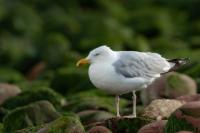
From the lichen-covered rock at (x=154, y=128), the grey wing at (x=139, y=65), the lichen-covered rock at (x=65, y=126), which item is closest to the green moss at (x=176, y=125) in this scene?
the lichen-covered rock at (x=154, y=128)

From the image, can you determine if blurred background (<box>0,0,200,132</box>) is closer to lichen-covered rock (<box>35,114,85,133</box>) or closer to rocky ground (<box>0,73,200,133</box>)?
rocky ground (<box>0,73,200,133</box>)

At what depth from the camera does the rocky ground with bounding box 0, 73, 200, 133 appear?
9.15 m

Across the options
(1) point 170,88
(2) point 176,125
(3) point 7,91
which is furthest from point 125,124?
(3) point 7,91

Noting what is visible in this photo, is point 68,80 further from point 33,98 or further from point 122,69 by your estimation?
point 122,69

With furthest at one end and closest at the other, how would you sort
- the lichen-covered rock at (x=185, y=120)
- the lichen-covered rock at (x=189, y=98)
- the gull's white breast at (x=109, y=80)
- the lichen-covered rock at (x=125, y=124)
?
the lichen-covered rock at (x=189, y=98), the gull's white breast at (x=109, y=80), the lichen-covered rock at (x=125, y=124), the lichen-covered rock at (x=185, y=120)

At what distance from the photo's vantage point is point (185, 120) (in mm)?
9062

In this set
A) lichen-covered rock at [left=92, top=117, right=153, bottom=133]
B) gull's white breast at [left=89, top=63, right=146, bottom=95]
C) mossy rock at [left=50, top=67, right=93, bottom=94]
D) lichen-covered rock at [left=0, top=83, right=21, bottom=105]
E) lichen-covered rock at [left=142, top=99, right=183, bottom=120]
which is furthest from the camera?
mossy rock at [left=50, top=67, right=93, bottom=94]

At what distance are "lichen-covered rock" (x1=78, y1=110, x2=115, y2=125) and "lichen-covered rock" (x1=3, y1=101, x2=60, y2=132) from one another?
408mm

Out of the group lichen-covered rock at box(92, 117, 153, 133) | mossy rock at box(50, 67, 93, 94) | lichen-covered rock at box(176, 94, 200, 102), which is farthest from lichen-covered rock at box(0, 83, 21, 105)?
lichen-covered rock at box(92, 117, 153, 133)

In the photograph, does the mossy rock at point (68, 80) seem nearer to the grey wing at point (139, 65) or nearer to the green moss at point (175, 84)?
the green moss at point (175, 84)

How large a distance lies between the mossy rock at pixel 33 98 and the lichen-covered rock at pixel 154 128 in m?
2.82

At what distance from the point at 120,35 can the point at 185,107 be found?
41.3ft

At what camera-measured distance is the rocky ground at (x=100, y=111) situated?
30.0ft

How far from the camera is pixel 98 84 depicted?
397 inches
